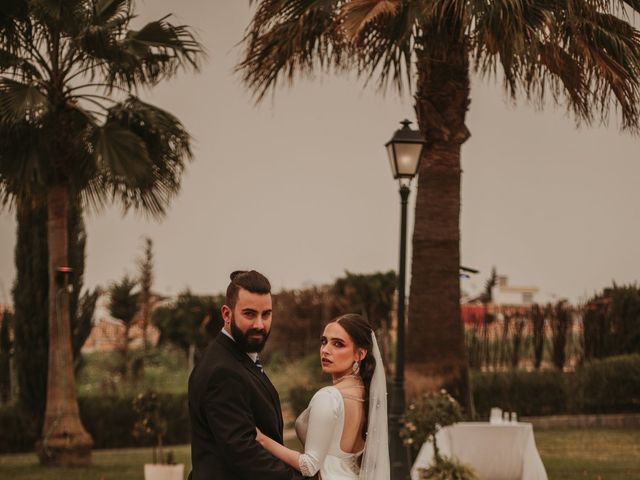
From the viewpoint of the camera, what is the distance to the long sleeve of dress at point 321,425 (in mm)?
4293

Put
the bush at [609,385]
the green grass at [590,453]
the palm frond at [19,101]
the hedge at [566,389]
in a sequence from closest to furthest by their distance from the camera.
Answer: the green grass at [590,453], the palm frond at [19,101], the bush at [609,385], the hedge at [566,389]

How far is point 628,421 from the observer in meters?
19.8

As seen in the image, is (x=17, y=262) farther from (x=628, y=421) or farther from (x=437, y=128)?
(x=628, y=421)

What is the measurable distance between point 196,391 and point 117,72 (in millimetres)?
13646

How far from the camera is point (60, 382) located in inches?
686

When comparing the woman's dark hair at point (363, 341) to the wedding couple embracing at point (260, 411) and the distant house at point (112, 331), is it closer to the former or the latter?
the wedding couple embracing at point (260, 411)

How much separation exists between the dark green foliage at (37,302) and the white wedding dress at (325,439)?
1635 cm

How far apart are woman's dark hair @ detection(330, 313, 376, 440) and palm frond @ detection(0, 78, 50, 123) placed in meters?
11.6

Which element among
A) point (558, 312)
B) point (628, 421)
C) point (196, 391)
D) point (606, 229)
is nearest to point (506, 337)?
point (558, 312)

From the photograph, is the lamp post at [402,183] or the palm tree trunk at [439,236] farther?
the palm tree trunk at [439,236]

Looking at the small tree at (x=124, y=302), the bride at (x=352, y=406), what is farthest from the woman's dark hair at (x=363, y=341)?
the small tree at (x=124, y=302)

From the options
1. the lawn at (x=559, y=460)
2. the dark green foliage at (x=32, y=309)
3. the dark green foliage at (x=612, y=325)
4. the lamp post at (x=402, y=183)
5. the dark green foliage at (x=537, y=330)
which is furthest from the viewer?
the dark green foliage at (x=537, y=330)

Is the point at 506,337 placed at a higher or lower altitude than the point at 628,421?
higher

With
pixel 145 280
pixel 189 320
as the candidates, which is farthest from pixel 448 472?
pixel 189 320
